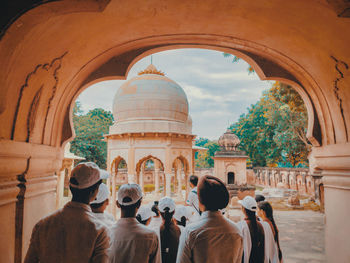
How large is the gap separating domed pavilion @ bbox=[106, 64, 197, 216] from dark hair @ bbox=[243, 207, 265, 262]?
9096 millimetres

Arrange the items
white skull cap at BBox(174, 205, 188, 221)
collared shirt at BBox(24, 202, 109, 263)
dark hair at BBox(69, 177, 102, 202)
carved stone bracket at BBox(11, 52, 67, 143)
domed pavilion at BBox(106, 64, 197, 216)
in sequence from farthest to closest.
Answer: domed pavilion at BBox(106, 64, 197, 216), white skull cap at BBox(174, 205, 188, 221), carved stone bracket at BBox(11, 52, 67, 143), dark hair at BBox(69, 177, 102, 202), collared shirt at BBox(24, 202, 109, 263)

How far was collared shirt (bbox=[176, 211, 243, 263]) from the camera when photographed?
205 cm

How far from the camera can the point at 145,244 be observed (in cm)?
239

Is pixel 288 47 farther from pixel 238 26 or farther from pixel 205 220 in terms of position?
pixel 205 220

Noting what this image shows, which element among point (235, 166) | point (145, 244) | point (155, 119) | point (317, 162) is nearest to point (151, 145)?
point (155, 119)

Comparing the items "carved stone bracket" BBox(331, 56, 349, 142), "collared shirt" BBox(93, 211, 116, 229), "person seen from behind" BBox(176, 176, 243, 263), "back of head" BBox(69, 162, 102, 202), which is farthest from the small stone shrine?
"back of head" BBox(69, 162, 102, 202)

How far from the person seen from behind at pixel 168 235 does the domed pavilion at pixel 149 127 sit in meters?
9.12

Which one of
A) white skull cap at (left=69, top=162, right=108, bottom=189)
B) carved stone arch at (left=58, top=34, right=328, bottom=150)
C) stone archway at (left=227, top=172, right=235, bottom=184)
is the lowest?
stone archway at (left=227, top=172, right=235, bottom=184)

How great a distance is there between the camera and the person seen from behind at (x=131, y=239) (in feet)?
7.80

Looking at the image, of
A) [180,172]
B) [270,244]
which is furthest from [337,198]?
[180,172]

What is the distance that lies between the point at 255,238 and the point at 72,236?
252 centimetres

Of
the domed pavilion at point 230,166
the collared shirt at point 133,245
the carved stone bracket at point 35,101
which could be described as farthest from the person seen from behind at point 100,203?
the domed pavilion at point 230,166

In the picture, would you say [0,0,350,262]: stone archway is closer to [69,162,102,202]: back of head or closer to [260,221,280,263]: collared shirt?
[260,221,280,263]: collared shirt

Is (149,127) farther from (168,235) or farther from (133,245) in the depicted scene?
(133,245)
